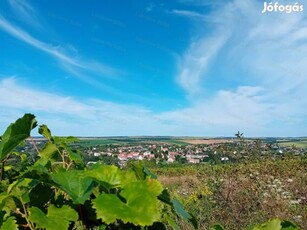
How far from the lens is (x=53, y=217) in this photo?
89 centimetres

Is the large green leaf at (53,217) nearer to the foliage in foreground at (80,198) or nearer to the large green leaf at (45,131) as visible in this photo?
the foliage in foreground at (80,198)

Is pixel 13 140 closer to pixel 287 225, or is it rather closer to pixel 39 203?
pixel 39 203

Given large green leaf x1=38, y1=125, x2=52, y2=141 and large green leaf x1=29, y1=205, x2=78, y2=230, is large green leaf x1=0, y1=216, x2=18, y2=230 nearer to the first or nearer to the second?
large green leaf x1=29, y1=205, x2=78, y2=230

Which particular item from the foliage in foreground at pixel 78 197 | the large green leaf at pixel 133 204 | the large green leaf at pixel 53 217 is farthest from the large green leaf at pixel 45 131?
the large green leaf at pixel 133 204

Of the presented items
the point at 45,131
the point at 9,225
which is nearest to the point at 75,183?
the point at 9,225

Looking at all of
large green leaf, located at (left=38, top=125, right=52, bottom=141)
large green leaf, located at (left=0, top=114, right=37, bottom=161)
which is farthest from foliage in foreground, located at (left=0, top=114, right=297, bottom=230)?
large green leaf, located at (left=38, top=125, right=52, bottom=141)

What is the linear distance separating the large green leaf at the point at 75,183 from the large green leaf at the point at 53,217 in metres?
0.07

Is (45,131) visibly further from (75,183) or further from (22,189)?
(75,183)

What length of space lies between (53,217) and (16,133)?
21 cm

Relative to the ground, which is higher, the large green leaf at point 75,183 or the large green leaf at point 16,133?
the large green leaf at point 16,133

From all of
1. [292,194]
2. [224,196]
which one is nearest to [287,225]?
[224,196]

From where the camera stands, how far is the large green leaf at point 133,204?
76cm

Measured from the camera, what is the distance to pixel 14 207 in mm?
914

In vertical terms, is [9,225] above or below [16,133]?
below
